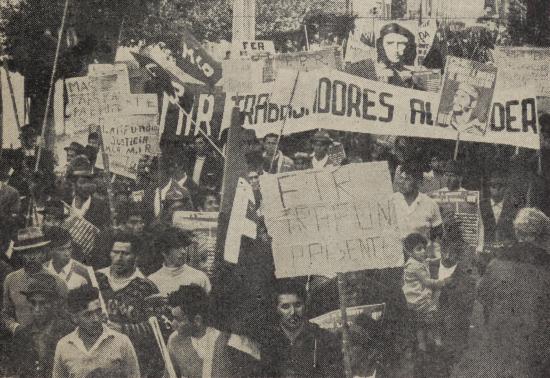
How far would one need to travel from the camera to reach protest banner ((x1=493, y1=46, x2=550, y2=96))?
3793 mm

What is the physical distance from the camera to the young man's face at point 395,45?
12.5ft

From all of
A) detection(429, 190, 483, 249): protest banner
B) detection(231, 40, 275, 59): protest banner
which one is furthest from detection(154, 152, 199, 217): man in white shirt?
detection(429, 190, 483, 249): protest banner

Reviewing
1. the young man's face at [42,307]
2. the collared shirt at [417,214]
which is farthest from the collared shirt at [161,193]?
the collared shirt at [417,214]

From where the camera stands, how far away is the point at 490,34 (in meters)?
3.82

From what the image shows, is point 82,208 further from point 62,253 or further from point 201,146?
point 201,146

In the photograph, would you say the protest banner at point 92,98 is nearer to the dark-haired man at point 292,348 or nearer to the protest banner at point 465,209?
the dark-haired man at point 292,348

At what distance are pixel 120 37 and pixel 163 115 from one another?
0.50 m

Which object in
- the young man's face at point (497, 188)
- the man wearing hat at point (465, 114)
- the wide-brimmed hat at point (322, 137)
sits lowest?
the young man's face at point (497, 188)

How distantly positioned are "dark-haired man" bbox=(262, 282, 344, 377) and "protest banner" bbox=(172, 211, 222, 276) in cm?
44

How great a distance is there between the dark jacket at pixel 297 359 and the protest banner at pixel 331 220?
0.37 metres

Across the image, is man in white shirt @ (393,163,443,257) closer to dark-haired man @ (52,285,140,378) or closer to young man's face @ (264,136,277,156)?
young man's face @ (264,136,277,156)

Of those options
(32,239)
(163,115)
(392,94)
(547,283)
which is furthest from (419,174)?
(32,239)

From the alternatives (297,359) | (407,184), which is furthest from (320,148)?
(297,359)

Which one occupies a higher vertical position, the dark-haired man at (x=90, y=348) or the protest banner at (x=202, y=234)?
the protest banner at (x=202, y=234)
